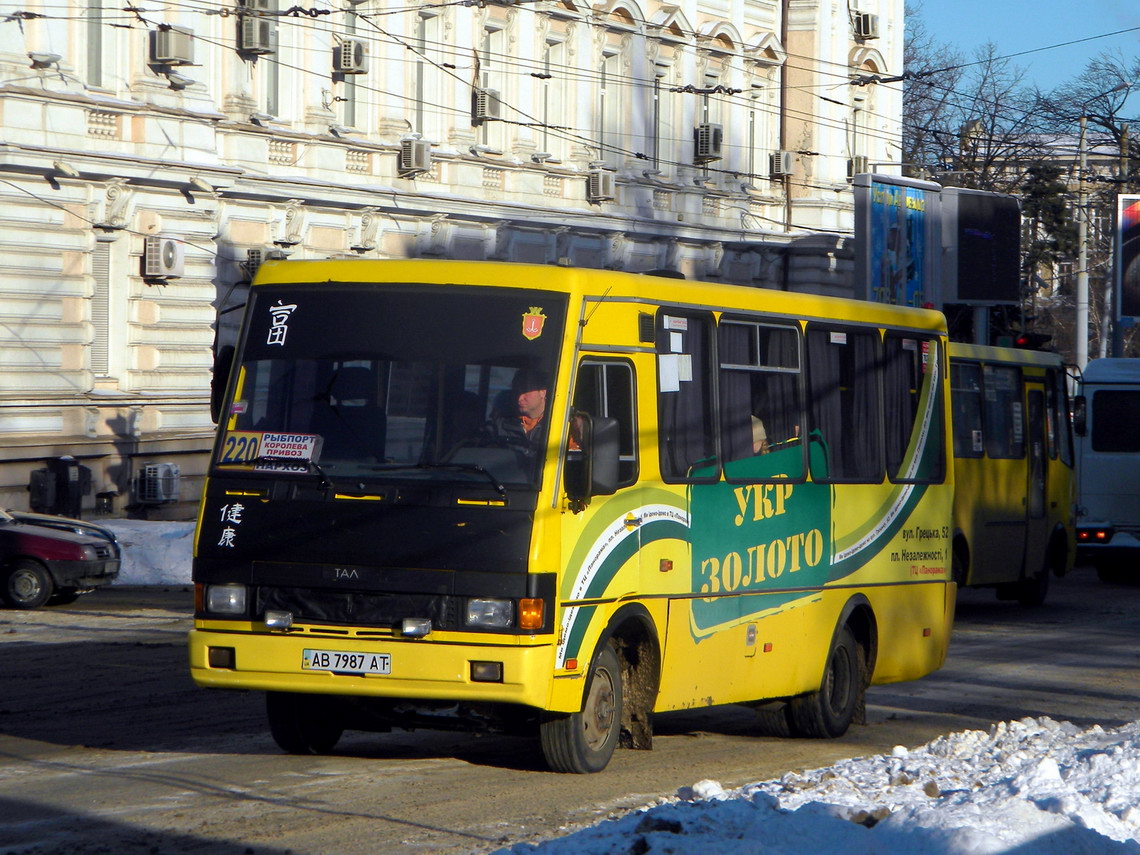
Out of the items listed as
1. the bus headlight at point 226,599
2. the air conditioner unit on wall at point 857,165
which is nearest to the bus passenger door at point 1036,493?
the bus headlight at point 226,599

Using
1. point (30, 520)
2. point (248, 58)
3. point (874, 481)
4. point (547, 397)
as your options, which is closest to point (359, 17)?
point (248, 58)

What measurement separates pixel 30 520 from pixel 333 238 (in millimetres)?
12481

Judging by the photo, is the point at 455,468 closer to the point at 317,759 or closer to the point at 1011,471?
the point at 317,759

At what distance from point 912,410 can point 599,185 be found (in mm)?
24593

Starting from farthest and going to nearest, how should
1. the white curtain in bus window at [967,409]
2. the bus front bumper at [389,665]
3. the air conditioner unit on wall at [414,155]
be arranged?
the air conditioner unit on wall at [414,155]
the white curtain in bus window at [967,409]
the bus front bumper at [389,665]

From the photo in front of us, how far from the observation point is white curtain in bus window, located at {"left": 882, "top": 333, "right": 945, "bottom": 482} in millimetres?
11961

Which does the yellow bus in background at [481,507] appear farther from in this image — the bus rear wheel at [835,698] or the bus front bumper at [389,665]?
the bus rear wheel at [835,698]

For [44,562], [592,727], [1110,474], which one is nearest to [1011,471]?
[1110,474]

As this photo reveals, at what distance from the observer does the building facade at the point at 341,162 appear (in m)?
25.5

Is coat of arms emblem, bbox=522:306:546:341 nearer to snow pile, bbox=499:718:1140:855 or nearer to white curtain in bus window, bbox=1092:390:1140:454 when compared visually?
snow pile, bbox=499:718:1140:855

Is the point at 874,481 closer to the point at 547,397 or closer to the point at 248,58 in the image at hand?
the point at 547,397

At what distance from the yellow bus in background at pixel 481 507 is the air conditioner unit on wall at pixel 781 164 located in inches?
1290

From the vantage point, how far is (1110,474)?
25688mm

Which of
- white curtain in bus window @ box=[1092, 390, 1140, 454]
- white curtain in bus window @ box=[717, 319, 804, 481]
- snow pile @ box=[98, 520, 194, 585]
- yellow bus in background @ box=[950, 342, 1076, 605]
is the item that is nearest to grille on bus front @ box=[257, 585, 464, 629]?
white curtain in bus window @ box=[717, 319, 804, 481]
